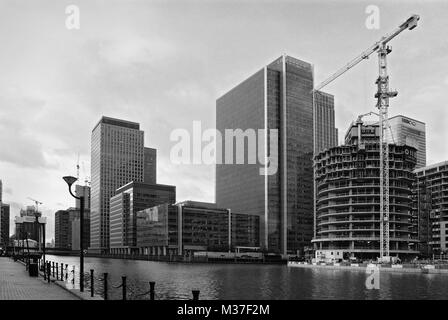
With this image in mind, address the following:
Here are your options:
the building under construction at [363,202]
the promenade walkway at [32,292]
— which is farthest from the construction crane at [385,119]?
the promenade walkway at [32,292]

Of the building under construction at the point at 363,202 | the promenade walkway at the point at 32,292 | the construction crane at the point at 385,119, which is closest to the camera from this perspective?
the promenade walkway at the point at 32,292

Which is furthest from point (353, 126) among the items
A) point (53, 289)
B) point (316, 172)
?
point (53, 289)

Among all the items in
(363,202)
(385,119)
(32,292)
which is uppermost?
(385,119)

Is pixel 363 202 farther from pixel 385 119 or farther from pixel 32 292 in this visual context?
pixel 32 292

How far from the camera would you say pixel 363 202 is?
171 metres

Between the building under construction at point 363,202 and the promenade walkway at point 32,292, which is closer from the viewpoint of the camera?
the promenade walkway at point 32,292

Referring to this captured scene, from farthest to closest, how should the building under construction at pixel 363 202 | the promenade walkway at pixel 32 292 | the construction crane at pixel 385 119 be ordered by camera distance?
A: the building under construction at pixel 363 202
the construction crane at pixel 385 119
the promenade walkway at pixel 32 292

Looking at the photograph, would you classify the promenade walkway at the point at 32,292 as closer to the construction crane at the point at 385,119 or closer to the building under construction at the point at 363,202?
the construction crane at the point at 385,119

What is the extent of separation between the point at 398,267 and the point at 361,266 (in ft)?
45.0

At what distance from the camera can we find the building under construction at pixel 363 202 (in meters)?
170

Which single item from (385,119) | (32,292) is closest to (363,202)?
(385,119)

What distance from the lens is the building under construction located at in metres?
170
